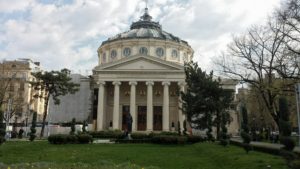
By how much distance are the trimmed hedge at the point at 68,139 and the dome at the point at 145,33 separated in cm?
3782

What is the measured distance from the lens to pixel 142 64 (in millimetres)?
57781

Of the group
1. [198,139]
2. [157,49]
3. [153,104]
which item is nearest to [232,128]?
[153,104]

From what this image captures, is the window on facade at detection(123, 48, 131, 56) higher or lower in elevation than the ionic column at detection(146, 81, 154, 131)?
higher

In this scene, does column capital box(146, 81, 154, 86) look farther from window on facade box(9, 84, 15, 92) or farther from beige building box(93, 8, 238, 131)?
window on facade box(9, 84, 15, 92)

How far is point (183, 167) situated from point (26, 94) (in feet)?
204

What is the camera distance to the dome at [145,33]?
68.6 metres

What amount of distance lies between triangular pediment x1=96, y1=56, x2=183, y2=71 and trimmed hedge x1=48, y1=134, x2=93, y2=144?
2572cm

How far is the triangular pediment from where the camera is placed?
57.3 metres

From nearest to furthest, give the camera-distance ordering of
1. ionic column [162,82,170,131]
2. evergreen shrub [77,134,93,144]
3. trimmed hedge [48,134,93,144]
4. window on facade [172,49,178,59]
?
trimmed hedge [48,134,93,144], evergreen shrub [77,134,93,144], ionic column [162,82,170,131], window on facade [172,49,178,59]

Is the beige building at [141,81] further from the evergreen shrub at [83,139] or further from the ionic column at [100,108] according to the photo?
the evergreen shrub at [83,139]

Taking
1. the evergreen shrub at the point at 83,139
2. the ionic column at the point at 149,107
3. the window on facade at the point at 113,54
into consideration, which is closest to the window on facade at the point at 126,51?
the window on facade at the point at 113,54

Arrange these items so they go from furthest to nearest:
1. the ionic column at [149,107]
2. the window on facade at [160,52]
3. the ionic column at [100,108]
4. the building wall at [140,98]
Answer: the window on facade at [160,52] → the building wall at [140,98] → the ionic column at [100,108] → the ionic column at [149,107]

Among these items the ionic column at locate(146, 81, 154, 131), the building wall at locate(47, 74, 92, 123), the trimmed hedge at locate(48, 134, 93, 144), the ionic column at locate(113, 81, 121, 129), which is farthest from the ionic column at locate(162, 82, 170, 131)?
the trimmed hedge at locate(48, 134, 93, 144)

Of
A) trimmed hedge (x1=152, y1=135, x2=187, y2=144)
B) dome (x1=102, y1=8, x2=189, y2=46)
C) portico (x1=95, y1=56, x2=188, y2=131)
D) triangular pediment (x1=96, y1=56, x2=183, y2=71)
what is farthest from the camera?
dome (x1=102, y1=8, x2=189, y2=46)
